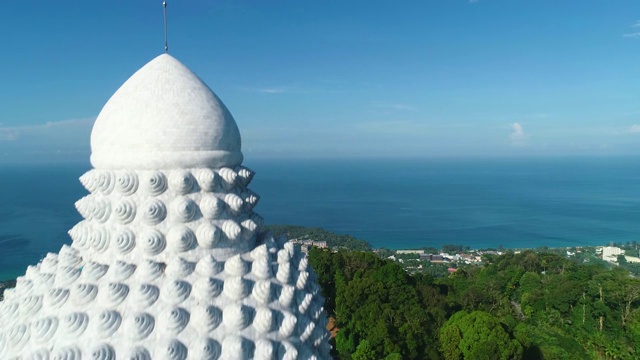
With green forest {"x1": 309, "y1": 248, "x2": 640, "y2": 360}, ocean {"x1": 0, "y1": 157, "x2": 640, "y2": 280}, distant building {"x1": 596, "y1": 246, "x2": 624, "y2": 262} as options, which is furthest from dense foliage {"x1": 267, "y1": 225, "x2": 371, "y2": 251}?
distant building {"x1": 596, "y1": 246, "x2": 624, "y2": 262}

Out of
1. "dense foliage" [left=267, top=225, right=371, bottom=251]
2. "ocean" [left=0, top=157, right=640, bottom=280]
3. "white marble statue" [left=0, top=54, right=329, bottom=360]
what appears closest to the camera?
"white marble statue" [left=0, top=54, right=329, bottom=360]

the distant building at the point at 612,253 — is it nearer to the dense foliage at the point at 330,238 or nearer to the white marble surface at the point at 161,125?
the dense foliage at the point at 330,238

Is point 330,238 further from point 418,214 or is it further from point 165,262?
point 165,262

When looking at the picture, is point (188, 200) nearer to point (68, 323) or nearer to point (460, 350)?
point (68, 323)

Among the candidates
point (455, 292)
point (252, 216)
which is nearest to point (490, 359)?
point (455, 292)

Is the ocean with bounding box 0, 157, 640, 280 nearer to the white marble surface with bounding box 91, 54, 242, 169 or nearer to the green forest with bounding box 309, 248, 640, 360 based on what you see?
the green forest with bounding box 309, 248, 640, 360

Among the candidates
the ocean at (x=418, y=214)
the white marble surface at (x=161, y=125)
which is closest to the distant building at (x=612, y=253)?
the ocean at (x=418, y=214)
